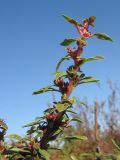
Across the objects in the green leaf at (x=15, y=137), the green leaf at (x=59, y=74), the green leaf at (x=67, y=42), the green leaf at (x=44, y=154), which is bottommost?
the green leaf at (x=44, y=154)

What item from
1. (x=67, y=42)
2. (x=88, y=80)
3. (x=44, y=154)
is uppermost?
(x=67, y=42)

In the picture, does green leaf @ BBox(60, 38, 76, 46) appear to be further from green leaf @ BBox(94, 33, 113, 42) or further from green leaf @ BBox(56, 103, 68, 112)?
green leaf @ BBox(56, 103, 68, 112)

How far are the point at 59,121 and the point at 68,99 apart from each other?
0.13 meters

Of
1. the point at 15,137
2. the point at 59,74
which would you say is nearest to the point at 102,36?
the point at 59,74

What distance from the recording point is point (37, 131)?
79.8 inches

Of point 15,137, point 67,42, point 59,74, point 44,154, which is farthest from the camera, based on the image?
point 67,42

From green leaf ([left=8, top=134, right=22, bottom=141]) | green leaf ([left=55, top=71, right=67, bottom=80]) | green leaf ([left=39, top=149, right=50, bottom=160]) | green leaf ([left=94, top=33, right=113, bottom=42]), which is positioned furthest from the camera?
green leaf ([left=94, top=33, right=113, bottom=42])

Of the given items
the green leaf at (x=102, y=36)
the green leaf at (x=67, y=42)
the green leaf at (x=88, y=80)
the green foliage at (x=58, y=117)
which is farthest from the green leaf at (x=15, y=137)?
the green leaf at (x=102, y=36)

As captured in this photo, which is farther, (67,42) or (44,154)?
(67,42)

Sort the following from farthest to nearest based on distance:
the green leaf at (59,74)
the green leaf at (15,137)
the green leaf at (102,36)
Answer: the green leaf at (102,36), the green leaf at (59,74), the green leaf at (15,137)

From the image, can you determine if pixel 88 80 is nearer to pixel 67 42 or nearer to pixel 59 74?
pixel 59 74

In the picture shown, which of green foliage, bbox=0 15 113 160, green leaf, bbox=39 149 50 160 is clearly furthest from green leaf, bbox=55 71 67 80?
green leaf, bbox=39 149 50 160


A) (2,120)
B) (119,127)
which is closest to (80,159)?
(2,120)

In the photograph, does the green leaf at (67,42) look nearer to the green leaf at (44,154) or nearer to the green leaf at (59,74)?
the green leaf at (59,74)
